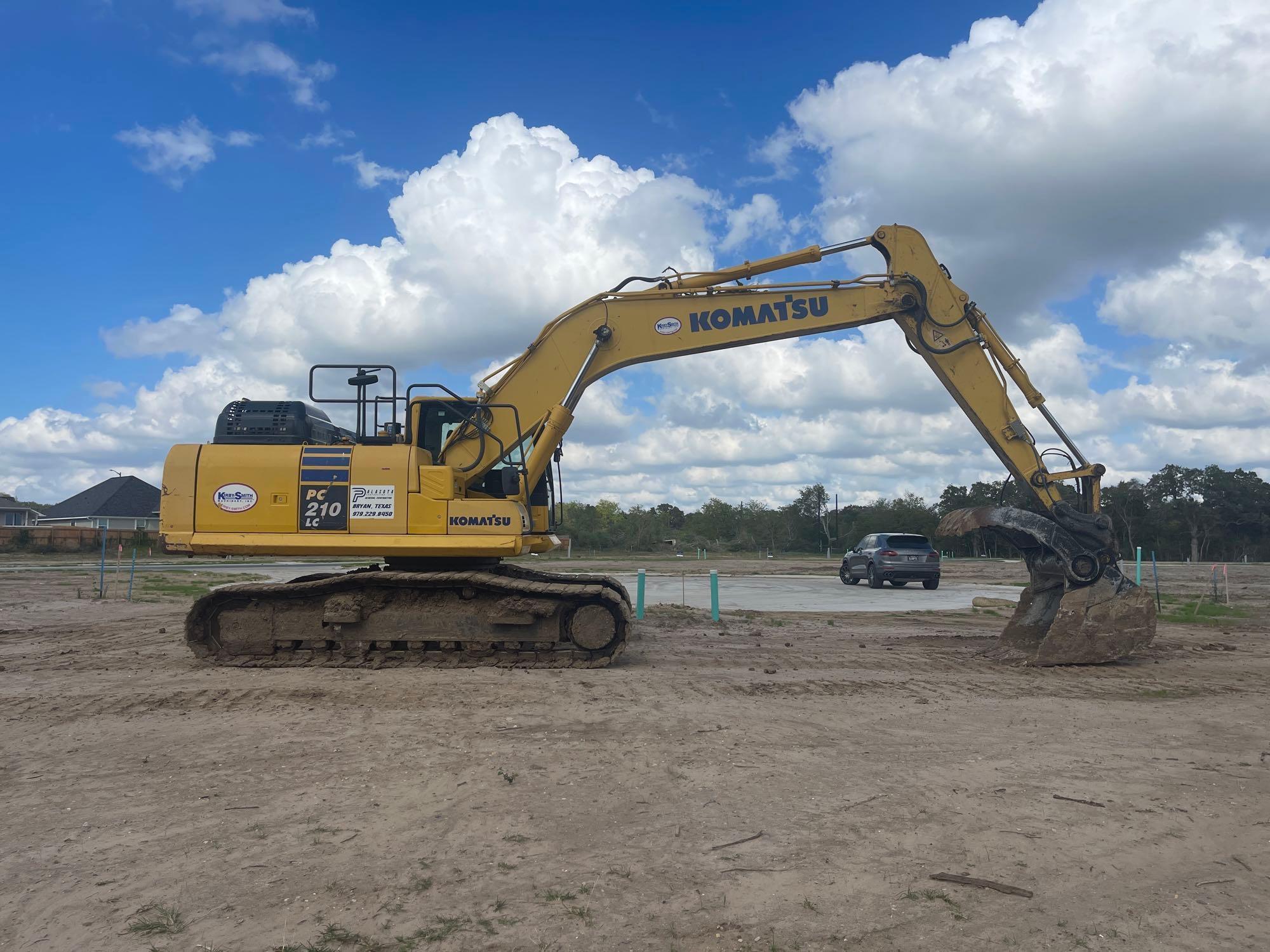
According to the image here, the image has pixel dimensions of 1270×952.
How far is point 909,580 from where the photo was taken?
24.9 meters

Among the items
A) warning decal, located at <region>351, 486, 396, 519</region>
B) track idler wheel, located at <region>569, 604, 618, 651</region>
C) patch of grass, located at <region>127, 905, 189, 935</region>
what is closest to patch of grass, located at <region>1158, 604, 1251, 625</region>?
track idler wheel, located at <region>569, 604, 618, 651</region>

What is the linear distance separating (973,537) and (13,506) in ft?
272

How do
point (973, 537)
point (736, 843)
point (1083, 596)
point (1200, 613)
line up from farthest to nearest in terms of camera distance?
point (973, 537), point (1200, 613), point (1083, 596), point (736, 843)

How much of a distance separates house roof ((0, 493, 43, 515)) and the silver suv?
76.2 metres

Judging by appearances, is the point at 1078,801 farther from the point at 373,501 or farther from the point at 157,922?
the point at 373,501

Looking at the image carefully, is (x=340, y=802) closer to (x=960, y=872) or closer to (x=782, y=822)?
(x=782, y=822)

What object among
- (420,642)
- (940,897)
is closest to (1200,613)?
(420,642)

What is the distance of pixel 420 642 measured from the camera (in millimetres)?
10102

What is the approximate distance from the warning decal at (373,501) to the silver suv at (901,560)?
17600 millimetres

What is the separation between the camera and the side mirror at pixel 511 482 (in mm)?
10734

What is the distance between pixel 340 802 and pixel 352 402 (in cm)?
631

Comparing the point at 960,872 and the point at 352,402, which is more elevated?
the point at 352,402

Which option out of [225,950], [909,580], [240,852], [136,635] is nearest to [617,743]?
[240,852]

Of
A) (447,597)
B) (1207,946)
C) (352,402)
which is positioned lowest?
(1207,946)
